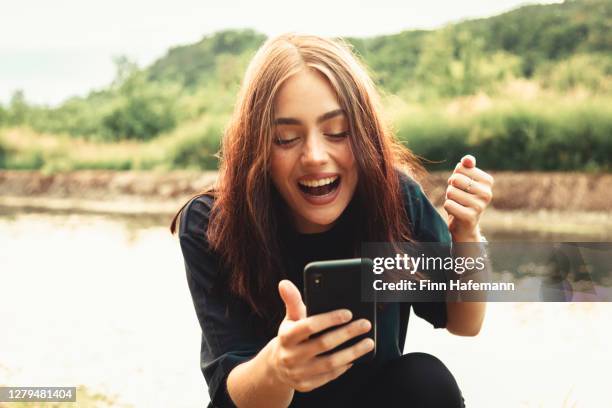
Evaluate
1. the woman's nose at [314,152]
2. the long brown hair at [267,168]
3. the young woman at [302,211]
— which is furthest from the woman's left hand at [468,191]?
the woman's nose at [314,152]

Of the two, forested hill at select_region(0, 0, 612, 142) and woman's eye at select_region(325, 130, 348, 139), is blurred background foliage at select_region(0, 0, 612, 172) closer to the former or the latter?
forested hill at select_region(0, 0, 612, 142)

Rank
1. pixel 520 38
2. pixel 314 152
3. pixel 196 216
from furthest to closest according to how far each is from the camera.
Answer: pixel 520 38 → pixel 196 216 → pixel 314 152

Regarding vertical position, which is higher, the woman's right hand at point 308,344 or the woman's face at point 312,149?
the woman's face at point 312,149

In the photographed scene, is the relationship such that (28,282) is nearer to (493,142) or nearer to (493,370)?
(493,370)

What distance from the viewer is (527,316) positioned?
363cm

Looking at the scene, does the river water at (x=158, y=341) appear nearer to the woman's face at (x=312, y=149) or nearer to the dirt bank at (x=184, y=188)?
the woman's face at (x=312, y=149)

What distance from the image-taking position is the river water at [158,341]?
2.57 m

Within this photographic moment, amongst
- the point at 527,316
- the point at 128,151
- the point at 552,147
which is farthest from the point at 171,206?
the point at 527,316

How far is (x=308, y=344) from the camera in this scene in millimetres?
952

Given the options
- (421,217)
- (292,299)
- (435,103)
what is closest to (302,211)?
(421,217)

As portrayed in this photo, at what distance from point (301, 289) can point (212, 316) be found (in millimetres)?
208

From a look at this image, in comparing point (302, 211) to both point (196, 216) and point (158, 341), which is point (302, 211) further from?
point (158, 341)

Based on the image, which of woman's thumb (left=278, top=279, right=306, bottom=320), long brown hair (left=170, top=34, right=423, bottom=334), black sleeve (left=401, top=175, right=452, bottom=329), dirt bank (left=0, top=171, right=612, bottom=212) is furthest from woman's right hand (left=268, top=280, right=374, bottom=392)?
dirt bank (left=0, top=171, right=612, bottom=212)

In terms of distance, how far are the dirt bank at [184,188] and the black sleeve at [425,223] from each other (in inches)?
198
